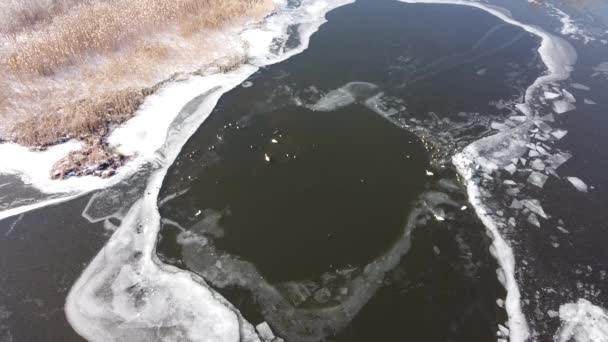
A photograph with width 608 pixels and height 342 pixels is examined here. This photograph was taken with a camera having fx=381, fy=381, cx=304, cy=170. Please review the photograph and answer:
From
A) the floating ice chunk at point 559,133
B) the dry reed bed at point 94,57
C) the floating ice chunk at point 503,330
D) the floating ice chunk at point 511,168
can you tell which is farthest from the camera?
the floating ice chunk at point 559,133

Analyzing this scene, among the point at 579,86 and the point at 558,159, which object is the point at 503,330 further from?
the point at 579,86

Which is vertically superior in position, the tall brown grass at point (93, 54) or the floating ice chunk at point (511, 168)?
the tall brown grass at point (93, 54)

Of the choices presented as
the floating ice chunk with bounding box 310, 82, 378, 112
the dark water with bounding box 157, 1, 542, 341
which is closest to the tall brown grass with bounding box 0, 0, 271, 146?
the dark water with bounding box 157, 1, 542, 341

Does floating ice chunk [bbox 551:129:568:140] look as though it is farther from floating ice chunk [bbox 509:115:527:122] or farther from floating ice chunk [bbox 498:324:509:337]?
floating ice chunk [bbox 498:324:509:337]

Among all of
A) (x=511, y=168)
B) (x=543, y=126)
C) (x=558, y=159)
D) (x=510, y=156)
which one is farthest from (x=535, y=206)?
(x=543, y=126)

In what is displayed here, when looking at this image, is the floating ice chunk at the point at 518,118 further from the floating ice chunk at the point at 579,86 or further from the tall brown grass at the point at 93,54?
the tall brown grass at the point at 93,54

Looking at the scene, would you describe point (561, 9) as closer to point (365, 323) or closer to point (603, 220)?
point (603, 220)

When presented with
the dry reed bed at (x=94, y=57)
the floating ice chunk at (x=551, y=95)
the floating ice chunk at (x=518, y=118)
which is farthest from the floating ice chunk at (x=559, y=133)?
the dry reed bed at (x=94, y=57)
